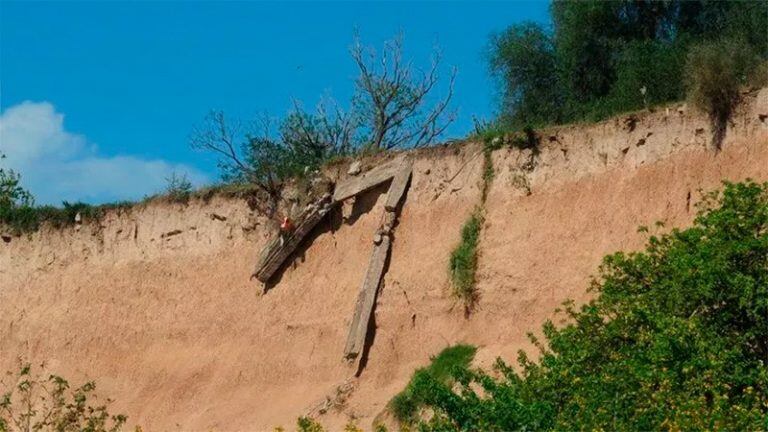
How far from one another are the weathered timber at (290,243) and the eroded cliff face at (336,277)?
0.54ft

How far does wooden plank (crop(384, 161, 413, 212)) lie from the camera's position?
2023 cm

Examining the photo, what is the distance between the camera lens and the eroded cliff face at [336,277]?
1795cm

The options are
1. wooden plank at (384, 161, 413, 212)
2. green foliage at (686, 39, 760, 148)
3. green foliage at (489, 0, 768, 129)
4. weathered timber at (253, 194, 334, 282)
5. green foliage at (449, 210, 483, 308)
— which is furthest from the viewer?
green foliage at (489, 0, 768, 129)

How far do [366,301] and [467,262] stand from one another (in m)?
1.51

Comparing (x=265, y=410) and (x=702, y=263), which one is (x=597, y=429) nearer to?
(x=702, y=263)

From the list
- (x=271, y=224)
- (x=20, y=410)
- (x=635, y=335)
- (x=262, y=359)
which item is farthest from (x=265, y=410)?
(x=635, y=335)

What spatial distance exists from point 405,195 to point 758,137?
4951 mm

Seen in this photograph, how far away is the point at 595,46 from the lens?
23875 mm

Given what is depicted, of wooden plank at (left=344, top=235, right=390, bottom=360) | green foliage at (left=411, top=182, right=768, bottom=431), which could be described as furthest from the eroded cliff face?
green foliage at (left=411, top=182, right=768, bottom=431)

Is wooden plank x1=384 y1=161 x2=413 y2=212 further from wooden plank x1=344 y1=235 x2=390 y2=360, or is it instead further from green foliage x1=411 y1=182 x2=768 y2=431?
green foliage x1=411 y1=182 x2=768 y2=431

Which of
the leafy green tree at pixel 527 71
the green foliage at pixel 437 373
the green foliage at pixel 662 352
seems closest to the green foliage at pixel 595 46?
the leafy green tree at pixel 527 71

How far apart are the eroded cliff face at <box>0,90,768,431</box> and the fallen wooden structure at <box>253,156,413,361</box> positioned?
6.1 inches

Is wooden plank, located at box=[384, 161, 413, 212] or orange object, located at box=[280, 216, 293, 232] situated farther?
orange object, located at box=[280, 216, 293, 232]

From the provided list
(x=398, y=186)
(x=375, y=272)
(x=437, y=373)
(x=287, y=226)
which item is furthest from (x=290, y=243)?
(x=437, y=373)
